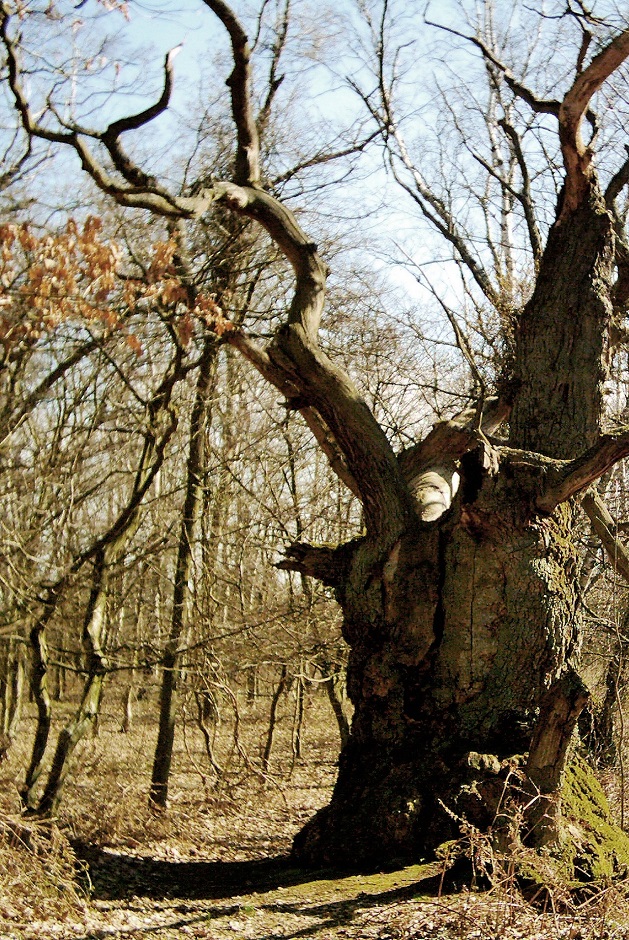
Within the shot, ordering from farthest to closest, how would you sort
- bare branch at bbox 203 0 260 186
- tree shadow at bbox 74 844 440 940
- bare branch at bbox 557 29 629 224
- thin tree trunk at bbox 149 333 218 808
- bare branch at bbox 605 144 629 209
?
thin tree trunk at bbox 149 333 218 808 < bare branch at bbox 605 144 629 209 < bare branch at bbox 203 0 260 186 < bare branch at bbox 557 29 629 224 < tree shadow at bbox 74 844 440 940

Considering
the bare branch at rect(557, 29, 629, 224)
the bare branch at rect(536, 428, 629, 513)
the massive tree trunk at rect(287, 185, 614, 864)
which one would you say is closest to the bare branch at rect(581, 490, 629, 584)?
the massive tree trunk at rect(287, 185, 614, 864)

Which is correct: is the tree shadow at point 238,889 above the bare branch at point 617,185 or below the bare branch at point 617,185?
below

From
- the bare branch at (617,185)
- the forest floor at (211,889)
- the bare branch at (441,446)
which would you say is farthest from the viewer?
the bare branch at (617,185)

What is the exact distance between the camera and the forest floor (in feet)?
15.1

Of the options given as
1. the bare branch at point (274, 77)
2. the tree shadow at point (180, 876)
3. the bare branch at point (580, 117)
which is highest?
the bare branch at point (274, 77)

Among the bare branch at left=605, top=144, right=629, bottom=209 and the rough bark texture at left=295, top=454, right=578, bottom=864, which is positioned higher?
the bare branch at left=605, top=144, right=629, bottom=209

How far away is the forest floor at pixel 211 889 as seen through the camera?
461 centimetres

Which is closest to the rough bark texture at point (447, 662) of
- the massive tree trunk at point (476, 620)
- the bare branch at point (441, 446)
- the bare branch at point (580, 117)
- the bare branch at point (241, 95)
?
the massive tree trunk at point (476, 620)

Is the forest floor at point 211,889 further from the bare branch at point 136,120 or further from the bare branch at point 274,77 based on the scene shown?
the bare branch at point 274,77

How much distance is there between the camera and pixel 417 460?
7.18 m

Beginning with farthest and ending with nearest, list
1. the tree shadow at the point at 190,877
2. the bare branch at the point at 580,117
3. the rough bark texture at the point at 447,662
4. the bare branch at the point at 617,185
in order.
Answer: the bare branch at the point at 617,185 < the bare branch at the point at 580,117 < the tree shadow at the point at 190,877 < the rough bark texture at the point at 447,662

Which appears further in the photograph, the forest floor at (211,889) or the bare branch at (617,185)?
the bare branch at (617,185)

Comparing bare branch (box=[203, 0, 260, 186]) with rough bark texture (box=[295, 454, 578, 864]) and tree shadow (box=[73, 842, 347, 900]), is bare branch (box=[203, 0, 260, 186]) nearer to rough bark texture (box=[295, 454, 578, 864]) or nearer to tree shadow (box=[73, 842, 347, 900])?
rough bark texture (box=[295, 454, 578, 864])

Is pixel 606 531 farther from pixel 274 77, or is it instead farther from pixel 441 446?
pixel 274 77
